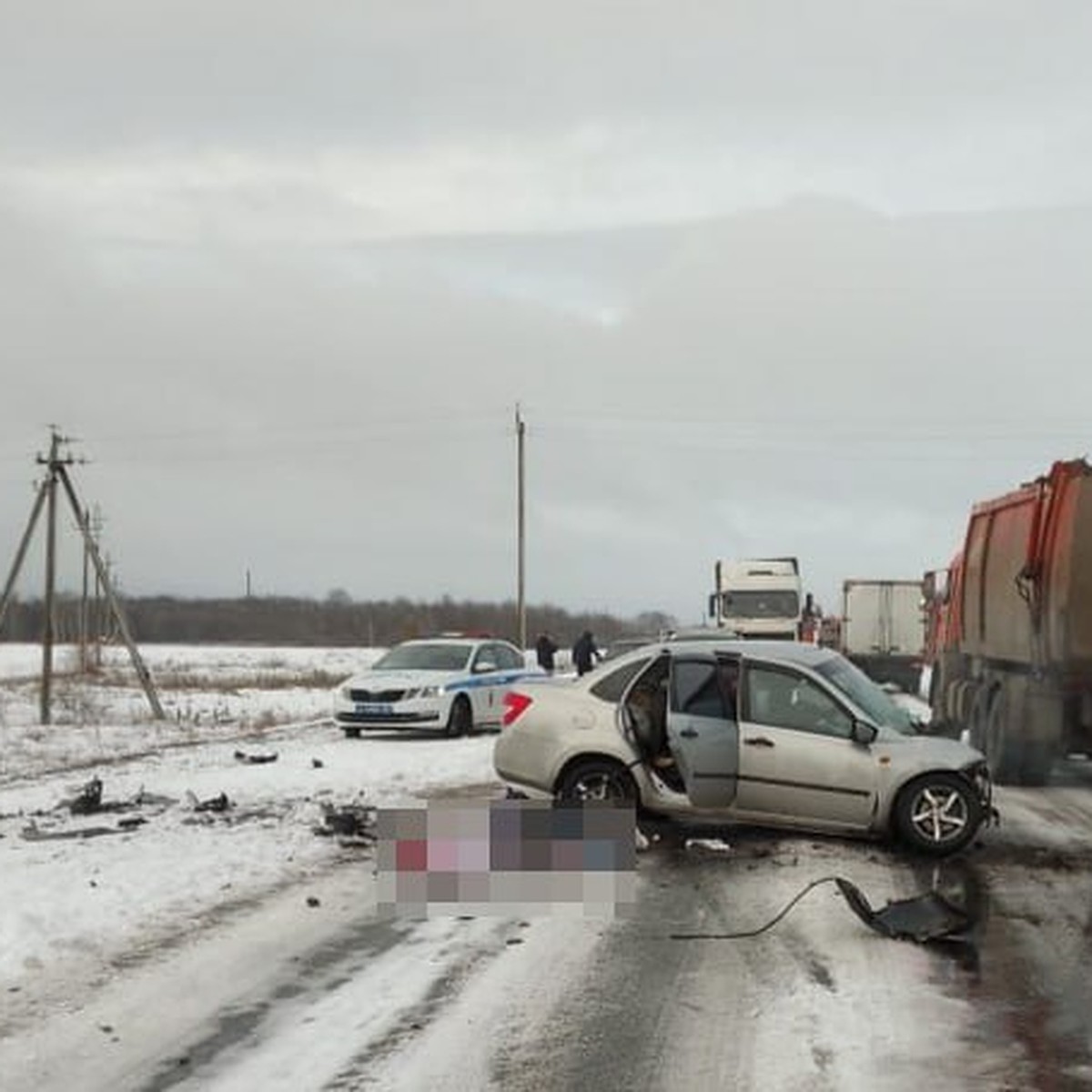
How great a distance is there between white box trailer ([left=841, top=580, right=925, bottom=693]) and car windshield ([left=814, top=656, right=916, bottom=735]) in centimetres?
2971

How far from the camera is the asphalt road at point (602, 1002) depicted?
550 cm

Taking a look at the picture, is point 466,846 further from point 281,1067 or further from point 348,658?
point 348,658

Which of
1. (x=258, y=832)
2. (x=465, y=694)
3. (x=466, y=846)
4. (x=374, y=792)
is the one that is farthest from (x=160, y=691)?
(x=466, y=846)

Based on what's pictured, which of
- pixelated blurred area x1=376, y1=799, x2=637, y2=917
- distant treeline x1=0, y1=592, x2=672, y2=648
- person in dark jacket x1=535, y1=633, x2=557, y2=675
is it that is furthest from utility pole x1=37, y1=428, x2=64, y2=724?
distant treeline x1=0, y1=592, x2=672, y2=648

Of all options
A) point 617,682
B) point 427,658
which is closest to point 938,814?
point 617,682

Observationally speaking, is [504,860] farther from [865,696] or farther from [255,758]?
[255,758]

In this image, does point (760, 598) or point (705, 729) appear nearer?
point (705, 729)

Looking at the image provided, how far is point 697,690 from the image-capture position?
11.4m

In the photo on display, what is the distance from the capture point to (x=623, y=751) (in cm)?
1145

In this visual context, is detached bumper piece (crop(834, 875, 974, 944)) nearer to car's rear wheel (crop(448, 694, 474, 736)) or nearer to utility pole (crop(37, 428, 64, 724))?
car's rear wheel (crop(448, 694, 474, 736))

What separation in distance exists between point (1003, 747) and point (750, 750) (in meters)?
6.36

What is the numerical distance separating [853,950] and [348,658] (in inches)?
2648

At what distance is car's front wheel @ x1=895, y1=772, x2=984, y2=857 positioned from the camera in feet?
35.4

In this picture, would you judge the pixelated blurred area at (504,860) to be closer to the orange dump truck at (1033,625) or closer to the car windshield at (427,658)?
the orange dump truck at (1033,625)
